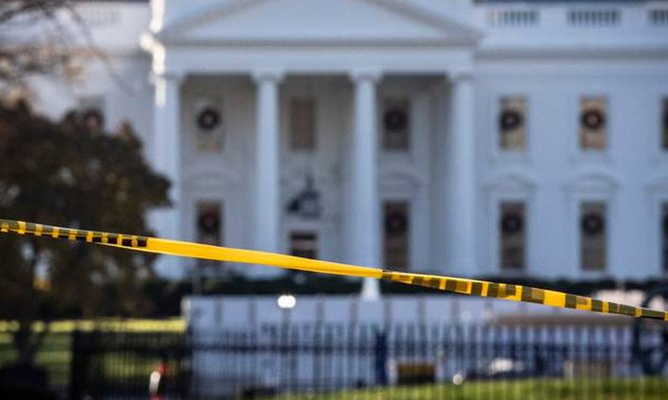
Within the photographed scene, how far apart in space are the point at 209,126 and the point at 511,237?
10.5 m

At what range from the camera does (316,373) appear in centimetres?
1945

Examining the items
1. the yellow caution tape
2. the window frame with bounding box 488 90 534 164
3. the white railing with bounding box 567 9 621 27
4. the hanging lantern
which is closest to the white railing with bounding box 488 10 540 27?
the white railing with bounding box 567 9 621 27

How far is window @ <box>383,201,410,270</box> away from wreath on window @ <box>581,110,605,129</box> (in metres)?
6.44

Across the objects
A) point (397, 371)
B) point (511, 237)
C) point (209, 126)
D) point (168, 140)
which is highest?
point (209, 126)

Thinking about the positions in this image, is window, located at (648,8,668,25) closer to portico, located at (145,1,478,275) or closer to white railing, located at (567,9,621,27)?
white railing, located at (567,9,621,27)

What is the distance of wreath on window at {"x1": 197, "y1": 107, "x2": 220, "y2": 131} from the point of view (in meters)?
58.7

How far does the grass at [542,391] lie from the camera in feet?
51.7

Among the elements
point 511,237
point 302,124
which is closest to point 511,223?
point 511,237

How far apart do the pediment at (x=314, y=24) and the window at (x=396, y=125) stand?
5.09 metres

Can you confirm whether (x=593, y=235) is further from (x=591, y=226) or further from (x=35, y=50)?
(x=35, y=50)

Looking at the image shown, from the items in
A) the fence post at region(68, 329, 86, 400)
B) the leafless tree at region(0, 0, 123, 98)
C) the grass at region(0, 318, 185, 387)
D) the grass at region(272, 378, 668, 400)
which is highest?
the leafless tree at region(0, 0, 123, 98)

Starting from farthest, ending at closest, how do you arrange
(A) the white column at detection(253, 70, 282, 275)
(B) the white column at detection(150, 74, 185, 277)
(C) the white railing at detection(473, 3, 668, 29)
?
(C) the white railing at detection(473, 3, 668, 29)
(A) the white column at detection(253, 70, 282, 275)
(B) the white column at detection(150, 74, 185, 277)

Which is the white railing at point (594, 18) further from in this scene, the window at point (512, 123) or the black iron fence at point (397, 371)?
the black iron fence at point (397, 371)

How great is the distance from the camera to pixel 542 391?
16.1 m
